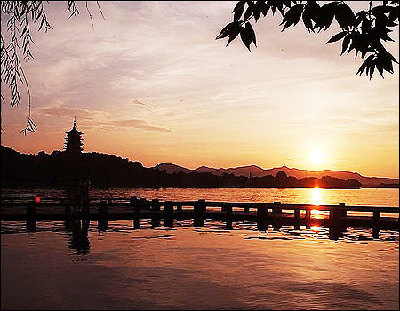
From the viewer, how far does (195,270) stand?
20219 millimetres

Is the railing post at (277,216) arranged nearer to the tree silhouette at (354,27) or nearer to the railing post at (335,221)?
the railing post at (335,221)

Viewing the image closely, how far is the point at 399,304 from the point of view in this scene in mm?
15188

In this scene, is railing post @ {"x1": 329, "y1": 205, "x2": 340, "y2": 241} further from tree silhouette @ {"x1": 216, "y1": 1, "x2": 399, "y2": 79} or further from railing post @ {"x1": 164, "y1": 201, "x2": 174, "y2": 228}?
tree silhouette @ {"x1": 216, "y1": 1, "x2": 399, "y2": 79}

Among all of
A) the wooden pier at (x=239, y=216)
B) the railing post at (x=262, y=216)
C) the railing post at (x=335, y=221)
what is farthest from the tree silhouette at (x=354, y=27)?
→ the railing post at (x=262, y=216)

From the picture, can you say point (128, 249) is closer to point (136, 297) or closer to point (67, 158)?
point (136, 297)

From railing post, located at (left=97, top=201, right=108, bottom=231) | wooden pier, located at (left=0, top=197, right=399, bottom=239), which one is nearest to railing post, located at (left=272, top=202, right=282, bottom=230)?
wooden pier, located at (left=0, top=197, right=399, bottom=239)

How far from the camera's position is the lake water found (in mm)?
15031

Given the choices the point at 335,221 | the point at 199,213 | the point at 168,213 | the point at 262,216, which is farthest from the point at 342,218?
the point at 168,213

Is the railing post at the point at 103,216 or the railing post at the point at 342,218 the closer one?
the railing post at the point at 342,218

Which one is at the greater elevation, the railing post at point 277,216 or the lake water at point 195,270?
the railing post at point 277,216

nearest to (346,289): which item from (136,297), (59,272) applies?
(136,297)

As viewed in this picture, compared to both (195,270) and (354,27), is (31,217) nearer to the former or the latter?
(195,270)

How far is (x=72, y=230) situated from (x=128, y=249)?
9121 millimetres

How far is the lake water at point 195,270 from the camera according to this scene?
15.0 metres
